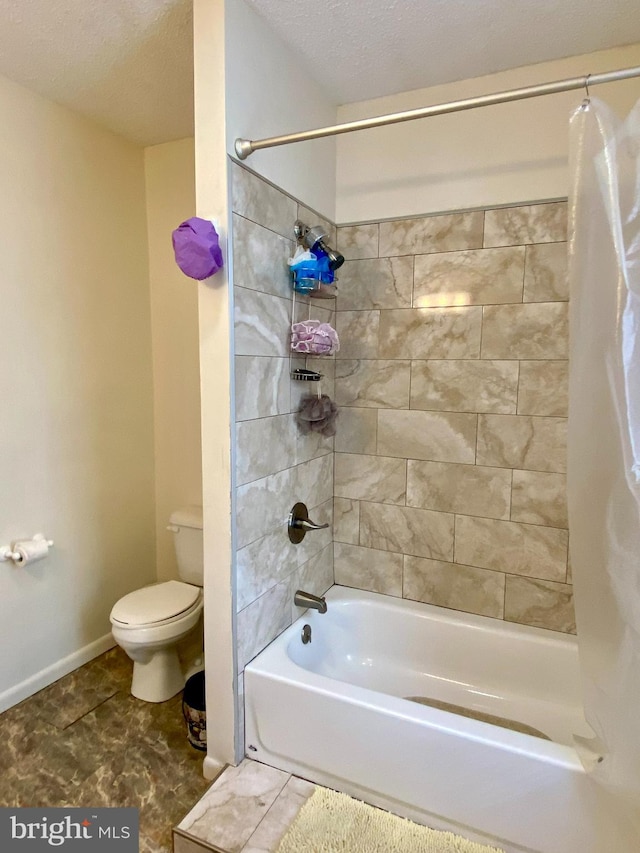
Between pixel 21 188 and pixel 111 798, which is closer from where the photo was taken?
pixel 111 798

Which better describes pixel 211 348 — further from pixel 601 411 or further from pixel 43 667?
pixel 43 667

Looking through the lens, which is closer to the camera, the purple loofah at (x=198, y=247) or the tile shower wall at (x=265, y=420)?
the purple loofah at (x=198, y=247)

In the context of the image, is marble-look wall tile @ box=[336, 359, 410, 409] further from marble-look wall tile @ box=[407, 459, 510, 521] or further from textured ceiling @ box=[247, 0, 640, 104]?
textured ceiling @ box=[247, 0, 640, 104]

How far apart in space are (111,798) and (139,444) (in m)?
1.54

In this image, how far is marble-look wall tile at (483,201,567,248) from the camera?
1923mm

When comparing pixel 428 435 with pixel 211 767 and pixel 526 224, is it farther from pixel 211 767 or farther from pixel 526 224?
pixel 211 767

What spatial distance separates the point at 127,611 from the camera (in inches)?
85.1

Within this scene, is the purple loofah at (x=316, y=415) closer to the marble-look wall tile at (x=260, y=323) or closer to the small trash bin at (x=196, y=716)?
the marble-look wall tile at (x=260, y=323)

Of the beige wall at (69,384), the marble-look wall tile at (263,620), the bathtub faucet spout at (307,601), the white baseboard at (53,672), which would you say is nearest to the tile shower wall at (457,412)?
Answer: the bathtub faucet spout at (307,601)

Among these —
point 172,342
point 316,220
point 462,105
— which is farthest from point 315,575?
point 462,105

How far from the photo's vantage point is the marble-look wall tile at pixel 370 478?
229cm

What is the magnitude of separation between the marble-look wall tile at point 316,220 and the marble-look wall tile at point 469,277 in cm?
39

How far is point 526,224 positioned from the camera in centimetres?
197

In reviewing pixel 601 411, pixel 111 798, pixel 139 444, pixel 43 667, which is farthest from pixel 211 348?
pixel 43 667
